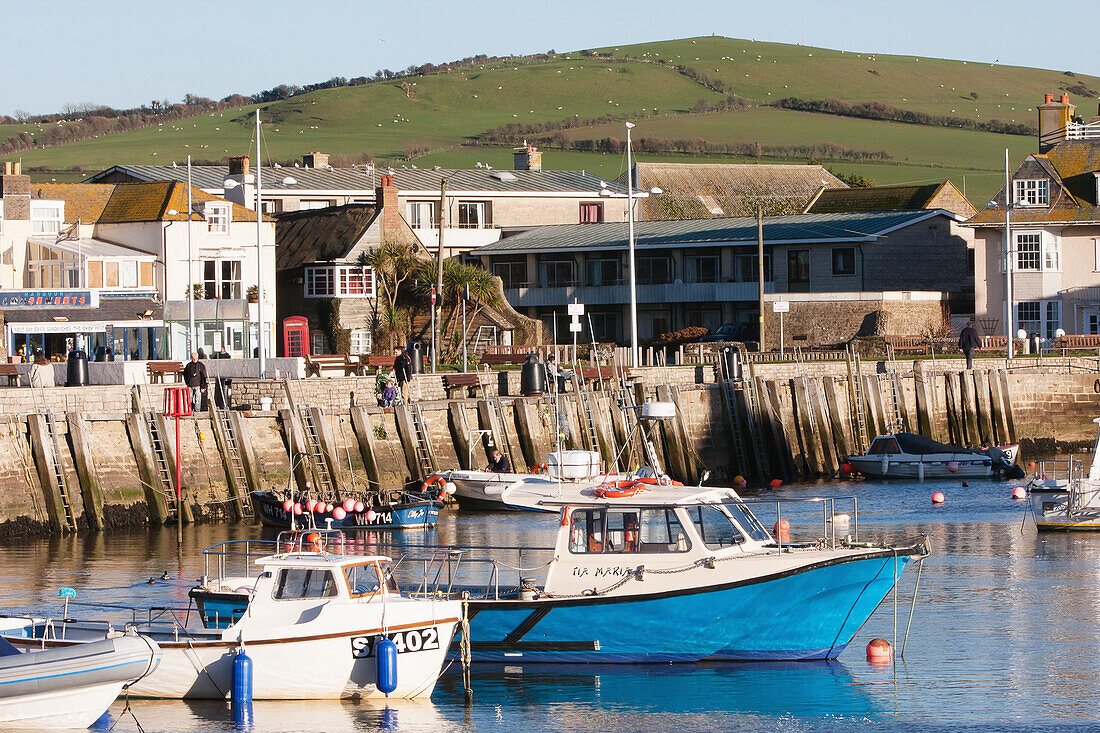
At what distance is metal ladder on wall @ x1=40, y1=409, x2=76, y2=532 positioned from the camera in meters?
38.1

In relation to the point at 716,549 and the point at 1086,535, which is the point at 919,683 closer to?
the point at 716,549

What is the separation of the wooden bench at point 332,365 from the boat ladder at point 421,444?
660 cm

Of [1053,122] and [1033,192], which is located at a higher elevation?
[1053,122]

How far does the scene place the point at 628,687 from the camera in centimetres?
2333

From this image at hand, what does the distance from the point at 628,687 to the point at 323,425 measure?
2101cm

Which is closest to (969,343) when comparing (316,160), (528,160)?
(316,160)

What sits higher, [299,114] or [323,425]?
[299,114]

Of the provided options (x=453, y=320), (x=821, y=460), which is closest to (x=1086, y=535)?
(x=821, y=460)

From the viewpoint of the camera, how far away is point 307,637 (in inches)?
866

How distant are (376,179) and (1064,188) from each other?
36.5 m

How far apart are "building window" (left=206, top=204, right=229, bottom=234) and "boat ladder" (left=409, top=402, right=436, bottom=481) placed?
996 inches

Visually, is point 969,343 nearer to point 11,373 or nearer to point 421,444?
point 421,444

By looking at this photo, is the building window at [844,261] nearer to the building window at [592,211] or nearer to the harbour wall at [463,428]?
the harbour wall at [463,428]

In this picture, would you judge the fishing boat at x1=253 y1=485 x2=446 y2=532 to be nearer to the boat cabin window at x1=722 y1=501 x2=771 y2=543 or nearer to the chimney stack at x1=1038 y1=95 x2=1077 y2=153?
the boat cabin window at x1=722 y1=501 x2=771 y2=543
